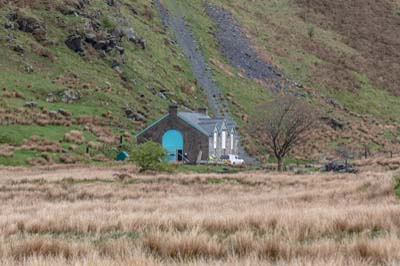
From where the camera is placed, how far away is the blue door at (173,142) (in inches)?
2348

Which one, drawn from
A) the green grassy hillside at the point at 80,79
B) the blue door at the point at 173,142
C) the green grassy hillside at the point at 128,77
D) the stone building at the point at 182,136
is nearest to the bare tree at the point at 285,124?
the stone building at the point at 182,136

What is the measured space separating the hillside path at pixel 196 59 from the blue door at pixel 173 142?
10.2 metres

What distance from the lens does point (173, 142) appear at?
59.9 meters

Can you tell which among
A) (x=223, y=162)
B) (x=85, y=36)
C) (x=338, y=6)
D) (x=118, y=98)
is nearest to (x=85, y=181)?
(x=223, y=162)

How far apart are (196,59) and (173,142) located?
111 ft

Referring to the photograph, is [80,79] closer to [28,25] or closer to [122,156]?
[28,25]

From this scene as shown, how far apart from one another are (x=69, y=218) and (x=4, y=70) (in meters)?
53.9

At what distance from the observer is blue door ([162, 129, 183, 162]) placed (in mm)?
59638

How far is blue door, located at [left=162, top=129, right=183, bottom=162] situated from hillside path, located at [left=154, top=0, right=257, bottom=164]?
1021 centimetres

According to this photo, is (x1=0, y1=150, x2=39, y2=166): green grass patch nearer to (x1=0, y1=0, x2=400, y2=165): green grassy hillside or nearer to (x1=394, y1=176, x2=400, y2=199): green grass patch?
(x1=0, y1=0, x2=400, y2=165): green grassy hillside

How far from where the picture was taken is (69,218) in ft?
46.6

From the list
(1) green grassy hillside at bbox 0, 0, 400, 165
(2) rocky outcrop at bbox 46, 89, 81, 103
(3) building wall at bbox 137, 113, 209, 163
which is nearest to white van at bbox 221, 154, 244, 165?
(3) building wall at bbox 137, 113, 209, 163

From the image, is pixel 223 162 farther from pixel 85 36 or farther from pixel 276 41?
pixel 276 41

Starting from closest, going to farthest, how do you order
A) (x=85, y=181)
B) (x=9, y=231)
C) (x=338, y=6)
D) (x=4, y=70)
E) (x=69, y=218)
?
(x=9, y=231) < (x=69, y=218) < (x=85, y=181) < (x=4, y=70) < (x=338, y=6)
